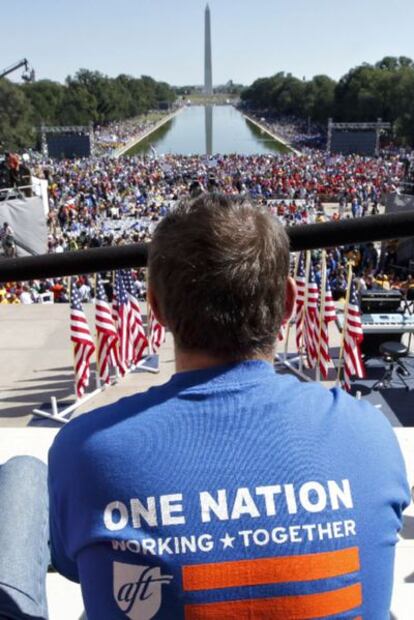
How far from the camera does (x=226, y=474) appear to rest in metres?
0.89

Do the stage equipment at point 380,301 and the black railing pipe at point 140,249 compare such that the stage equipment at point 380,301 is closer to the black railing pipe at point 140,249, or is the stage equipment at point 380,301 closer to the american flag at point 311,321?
the american flag at point 311,321

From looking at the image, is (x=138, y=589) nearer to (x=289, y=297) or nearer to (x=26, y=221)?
(x=289, y=297)

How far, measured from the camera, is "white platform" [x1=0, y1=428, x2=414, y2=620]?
1478 mm

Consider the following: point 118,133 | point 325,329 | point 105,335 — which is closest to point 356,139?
point 118,133

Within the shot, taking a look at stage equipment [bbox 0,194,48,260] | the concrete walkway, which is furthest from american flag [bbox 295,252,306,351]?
stage equipment [bbox 0,194,48,260]

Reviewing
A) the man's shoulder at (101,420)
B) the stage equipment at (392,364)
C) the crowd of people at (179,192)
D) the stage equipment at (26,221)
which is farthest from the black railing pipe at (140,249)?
the stage equipment at (26,221)

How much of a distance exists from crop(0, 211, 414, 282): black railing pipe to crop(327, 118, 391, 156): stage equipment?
77940 mm

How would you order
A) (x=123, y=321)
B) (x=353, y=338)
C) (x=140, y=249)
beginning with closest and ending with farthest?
1. (x=140, y=249)
2. (x=353, y=338)
3. (x=123, y=321)

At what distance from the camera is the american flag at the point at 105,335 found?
387 inches

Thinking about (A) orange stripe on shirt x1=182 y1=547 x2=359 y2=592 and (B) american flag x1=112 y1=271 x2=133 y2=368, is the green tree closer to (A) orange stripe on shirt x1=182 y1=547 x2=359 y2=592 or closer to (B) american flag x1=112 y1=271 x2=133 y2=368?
(B) american flag x1=112 y1=271 x2=133 y2=368

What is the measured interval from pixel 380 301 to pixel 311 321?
2167mm

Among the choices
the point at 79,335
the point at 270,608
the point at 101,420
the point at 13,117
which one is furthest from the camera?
the point at 13,117

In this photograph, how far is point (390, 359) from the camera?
423 inches

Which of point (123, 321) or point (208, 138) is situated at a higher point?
point (123, 321)
